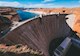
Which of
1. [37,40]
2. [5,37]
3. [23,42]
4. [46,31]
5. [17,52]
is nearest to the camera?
[17,52]

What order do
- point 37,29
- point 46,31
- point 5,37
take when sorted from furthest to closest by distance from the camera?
A: point 46,31 → point 37,29 → point 5,37

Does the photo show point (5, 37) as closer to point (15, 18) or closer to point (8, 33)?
point (8, 33)

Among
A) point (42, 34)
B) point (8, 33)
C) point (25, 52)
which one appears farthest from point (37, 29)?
point (25, 52)

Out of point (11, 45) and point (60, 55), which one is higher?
point (11, 45)

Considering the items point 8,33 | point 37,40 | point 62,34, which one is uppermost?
point 8,33

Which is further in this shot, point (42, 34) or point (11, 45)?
point (42, 34)
